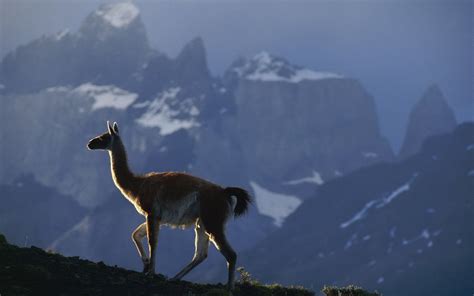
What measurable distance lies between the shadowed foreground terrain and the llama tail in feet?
6.98

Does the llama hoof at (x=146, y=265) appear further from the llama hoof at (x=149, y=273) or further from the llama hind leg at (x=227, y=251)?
the llama hind leg at (x=227, y=251)

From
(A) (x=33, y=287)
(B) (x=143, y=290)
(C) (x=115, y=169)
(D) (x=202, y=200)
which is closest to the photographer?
(A) (x=33, y=287)

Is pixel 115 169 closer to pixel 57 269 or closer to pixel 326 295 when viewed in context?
pixel 57 269

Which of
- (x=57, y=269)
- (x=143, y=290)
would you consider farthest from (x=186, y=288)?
(x=57, y=269)

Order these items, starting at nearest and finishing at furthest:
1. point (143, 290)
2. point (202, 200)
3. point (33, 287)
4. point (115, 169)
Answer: point (33, 287)
point (143, 290)
point (202, 200)
point (115, 169)

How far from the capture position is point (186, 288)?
26.6 m

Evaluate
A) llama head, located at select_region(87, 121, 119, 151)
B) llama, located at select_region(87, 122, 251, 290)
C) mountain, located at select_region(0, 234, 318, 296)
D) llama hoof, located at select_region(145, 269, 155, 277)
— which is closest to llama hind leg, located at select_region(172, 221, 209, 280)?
llama, located at select_region(87, 122, 251, 290)

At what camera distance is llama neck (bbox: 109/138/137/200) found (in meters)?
29.7

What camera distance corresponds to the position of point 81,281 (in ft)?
83.2

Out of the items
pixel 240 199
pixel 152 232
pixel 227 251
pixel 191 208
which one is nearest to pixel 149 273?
pixel 152 232

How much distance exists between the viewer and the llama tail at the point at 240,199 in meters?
27.8

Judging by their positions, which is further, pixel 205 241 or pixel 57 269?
pixel 205 241

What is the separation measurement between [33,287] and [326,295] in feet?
26.6

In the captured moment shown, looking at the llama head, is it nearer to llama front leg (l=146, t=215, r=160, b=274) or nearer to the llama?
the llama
